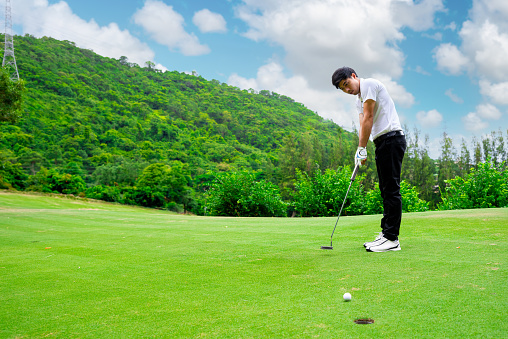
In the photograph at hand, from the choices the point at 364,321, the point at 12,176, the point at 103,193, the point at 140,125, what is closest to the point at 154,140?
the point at 140,125

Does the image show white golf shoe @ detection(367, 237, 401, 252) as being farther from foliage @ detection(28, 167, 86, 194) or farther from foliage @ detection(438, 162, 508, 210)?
foliage @ detection(28, 167, 86, 194)

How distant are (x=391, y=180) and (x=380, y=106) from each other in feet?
2.96

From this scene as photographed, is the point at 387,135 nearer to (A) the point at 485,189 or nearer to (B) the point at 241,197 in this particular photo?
(A) the point at 485,189

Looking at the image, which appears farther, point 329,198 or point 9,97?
point 9,97

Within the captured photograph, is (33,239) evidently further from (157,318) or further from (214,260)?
(157,318)

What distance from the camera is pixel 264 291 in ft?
9.41

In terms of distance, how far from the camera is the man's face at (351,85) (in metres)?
4.54

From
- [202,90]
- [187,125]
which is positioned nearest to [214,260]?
[187,125]

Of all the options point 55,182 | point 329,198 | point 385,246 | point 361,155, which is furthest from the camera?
point 55,182

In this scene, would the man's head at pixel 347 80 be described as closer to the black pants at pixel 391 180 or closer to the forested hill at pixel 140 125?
the black pants at pixel 391 180

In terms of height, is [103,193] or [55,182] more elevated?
[55,182]

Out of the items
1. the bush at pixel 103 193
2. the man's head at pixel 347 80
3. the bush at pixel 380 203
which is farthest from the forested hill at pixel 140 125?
the man's head at pixel 347 80

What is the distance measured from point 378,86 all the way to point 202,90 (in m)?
121

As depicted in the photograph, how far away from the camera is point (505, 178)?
14.3 meters
